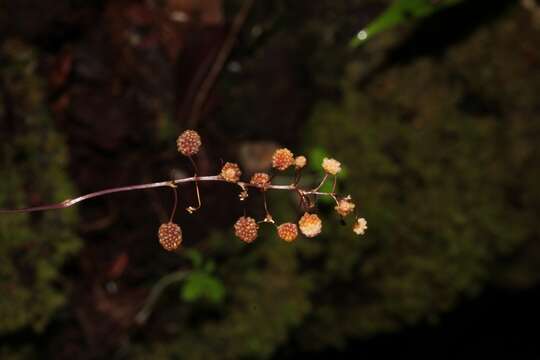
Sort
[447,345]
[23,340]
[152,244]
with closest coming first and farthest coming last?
[23,340]
[152,244]
[447,345]

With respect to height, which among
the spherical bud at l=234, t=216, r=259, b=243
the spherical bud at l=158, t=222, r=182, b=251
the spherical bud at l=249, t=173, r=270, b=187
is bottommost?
the spherical bud at l=158, t=222, r=182, b=251

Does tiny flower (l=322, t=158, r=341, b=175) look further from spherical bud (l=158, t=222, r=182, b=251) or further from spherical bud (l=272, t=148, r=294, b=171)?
spherical bud (l=158, t=222, r=182, b=251)

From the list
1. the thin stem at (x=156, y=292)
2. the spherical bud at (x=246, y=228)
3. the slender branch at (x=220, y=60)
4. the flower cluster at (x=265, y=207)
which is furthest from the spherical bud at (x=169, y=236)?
the slender branch at (x=220, y=60)

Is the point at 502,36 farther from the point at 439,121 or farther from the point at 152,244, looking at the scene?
the point at 152,244

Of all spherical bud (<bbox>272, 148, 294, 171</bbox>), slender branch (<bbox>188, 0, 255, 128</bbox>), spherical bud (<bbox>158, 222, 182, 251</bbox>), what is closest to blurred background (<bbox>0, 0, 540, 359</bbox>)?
slender branch (<bbox>188, 0, 255, 128</bbox>)

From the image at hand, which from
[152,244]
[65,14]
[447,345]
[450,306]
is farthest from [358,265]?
[65,14]

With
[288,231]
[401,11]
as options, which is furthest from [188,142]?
[401,11]

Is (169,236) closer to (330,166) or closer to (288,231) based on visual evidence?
(288,231)
